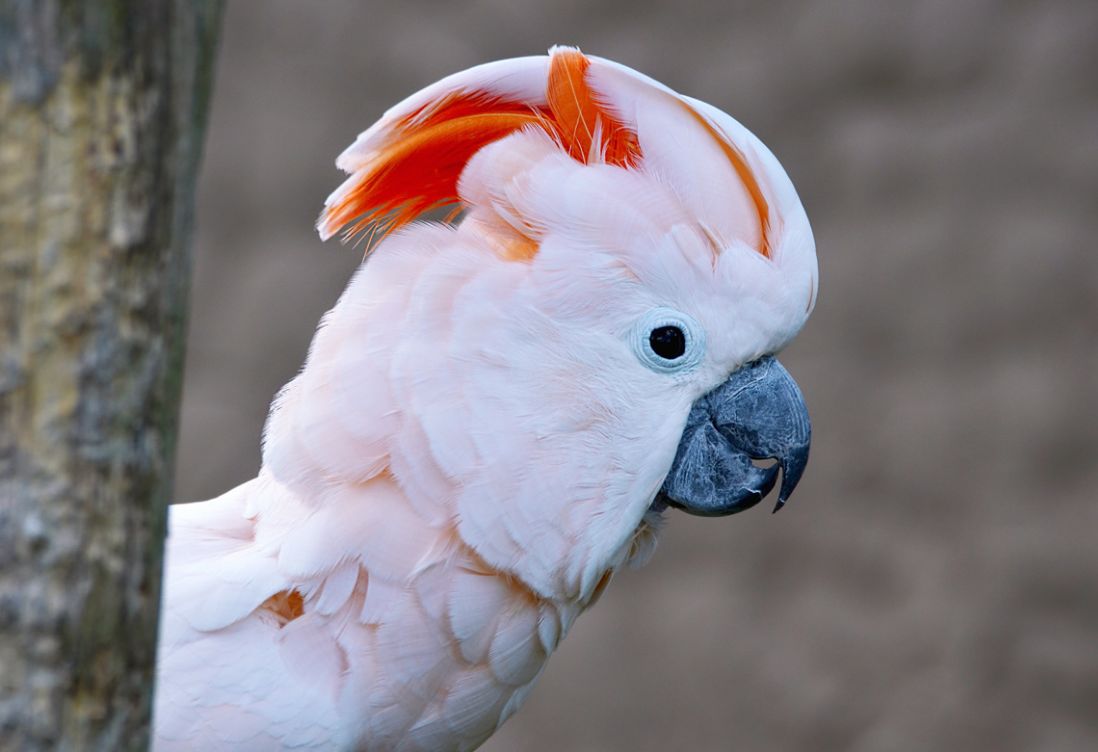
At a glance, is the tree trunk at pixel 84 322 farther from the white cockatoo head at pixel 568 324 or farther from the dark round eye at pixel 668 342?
the dark round eye at pixel 668 342

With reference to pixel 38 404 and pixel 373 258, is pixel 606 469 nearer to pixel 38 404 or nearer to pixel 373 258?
pixel 373 258

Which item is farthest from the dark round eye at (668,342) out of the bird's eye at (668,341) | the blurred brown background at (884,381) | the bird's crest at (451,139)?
the blurred brown background at (884,381)

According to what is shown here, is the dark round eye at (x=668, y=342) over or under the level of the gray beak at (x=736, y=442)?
over

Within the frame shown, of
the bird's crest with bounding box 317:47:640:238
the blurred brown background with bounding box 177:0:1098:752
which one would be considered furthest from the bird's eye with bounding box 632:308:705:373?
the blurred brown background with bounding box 177:0:1098:752

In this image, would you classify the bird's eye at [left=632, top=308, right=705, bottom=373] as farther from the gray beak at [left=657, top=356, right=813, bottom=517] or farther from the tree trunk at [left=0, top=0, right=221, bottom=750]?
the tree trunk at [left=0, top=0, right=221, bottom=750]

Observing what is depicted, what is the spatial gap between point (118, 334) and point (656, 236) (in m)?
0.77

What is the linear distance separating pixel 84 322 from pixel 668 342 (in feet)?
2.61

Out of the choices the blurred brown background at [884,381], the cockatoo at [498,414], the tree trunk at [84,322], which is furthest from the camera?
the blurred brown background at [884,381]

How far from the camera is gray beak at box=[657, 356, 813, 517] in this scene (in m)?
1.44

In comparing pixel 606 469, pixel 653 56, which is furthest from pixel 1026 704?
pixel 606 469

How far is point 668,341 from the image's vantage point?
4.55ft

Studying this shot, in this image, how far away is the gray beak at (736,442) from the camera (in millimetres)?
1438

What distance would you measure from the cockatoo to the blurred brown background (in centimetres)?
182

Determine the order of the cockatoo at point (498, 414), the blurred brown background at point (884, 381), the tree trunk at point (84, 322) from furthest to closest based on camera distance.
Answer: the blurred brown background at point (884, 381)
the cockatoo at point (498, 414)
the tree trunk at point (84, 322)
